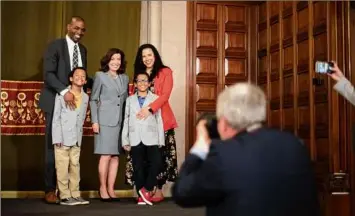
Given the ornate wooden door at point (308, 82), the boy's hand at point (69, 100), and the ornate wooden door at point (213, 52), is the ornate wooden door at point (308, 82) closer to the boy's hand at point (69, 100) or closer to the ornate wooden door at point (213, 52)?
the ornate wooden door at point (213, 52)

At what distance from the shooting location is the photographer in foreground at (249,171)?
1.34m

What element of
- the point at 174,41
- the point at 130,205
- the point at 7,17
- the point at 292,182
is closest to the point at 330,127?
the point at 130,205

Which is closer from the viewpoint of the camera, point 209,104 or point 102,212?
point 102,212

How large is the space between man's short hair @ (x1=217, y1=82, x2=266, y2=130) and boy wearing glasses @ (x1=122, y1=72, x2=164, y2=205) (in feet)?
8.19

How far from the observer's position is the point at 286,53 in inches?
189

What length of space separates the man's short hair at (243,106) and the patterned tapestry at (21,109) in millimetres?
3421

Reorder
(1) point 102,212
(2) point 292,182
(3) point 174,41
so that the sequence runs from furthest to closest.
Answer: (3) point 174,41 → (1) point 102,212 → (2) point 292,182

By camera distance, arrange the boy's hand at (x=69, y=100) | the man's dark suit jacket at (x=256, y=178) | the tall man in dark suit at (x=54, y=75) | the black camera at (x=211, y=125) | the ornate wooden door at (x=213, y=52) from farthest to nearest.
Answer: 1. the ornate wooden door at (x=213, y=52)
2. the tall man in dark suit at (x=54, y=75)
3. the boy's hand at (x=69, y=100)
4. the black camera at (x=211, y=125)
5. the man's dark suit jacket at (x=256, y=178)

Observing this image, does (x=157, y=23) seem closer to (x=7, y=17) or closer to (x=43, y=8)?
(x=43, y=8)

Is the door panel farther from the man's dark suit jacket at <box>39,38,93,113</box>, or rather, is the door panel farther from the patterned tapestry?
the man's dark suit jacket at <box>39,38,93,113</box>

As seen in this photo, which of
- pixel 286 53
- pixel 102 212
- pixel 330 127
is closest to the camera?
pixel 102 212

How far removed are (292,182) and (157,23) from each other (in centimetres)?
387

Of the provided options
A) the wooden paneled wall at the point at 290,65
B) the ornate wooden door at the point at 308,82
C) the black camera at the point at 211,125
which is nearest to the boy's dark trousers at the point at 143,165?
the ornate wooden door at the point at 308,82

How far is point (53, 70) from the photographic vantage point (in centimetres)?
400
